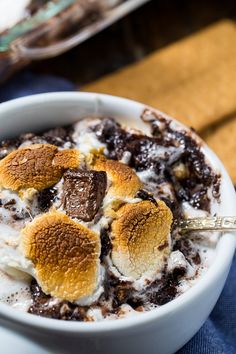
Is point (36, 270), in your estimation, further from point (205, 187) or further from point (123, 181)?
point (205, 187)

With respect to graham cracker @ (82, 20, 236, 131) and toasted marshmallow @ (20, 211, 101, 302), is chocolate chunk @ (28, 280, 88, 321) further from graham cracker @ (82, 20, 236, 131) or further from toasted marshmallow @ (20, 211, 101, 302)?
graham cracker @ (82, 20, 236, 131)

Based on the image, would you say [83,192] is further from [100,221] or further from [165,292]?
[165,292]

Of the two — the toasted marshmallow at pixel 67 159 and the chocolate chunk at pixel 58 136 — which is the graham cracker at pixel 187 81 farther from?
the toasted marshmallow at pixel 67 159

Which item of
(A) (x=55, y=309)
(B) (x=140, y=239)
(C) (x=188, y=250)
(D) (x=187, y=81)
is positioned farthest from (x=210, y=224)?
(D) (x=187, y=81)

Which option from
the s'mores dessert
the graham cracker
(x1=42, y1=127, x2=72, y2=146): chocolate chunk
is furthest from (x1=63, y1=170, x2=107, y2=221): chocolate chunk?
the graham cracker

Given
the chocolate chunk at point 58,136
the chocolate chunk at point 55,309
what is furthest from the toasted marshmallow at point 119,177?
the chocolate chunk at point 55,309

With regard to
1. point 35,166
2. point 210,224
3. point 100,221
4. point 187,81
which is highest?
point 35,166

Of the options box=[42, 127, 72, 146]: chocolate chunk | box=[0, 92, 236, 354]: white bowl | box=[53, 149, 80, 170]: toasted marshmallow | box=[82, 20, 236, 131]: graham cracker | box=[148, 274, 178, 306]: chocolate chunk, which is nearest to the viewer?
box=[0, 92, 236, 354]: white bowl
